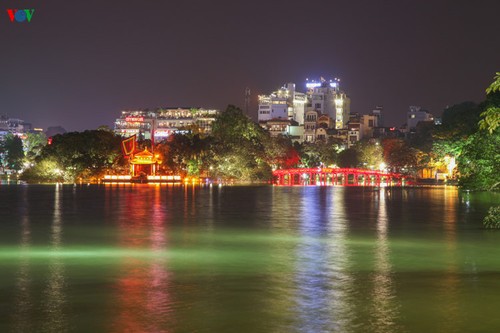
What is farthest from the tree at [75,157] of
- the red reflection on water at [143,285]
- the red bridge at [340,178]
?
the red reflection on water at [143,285]

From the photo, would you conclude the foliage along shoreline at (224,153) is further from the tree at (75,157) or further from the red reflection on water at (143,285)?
the red reflection on water at (143,285)

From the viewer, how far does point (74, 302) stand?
1836cm

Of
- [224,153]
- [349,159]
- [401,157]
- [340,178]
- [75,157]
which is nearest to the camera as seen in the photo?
[75,157]

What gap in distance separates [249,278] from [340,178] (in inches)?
6989

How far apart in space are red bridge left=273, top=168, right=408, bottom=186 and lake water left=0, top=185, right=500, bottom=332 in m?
101

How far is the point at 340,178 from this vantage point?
19825 centimetres

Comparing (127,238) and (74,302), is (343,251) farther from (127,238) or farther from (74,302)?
(74,302)

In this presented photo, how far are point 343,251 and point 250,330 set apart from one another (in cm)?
1403

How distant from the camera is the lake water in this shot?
54.1ft

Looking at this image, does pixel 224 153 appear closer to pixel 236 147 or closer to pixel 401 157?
pixel 236 147

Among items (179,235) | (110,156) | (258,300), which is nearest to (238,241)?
(179,235)

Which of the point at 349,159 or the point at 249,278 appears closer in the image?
the point at 249,278

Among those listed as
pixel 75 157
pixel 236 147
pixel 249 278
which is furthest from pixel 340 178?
pixel 249 278

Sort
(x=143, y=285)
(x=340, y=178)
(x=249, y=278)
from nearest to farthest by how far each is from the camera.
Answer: (x=143, y=285) < (x=249, y=278) < (x=340, y=178)
